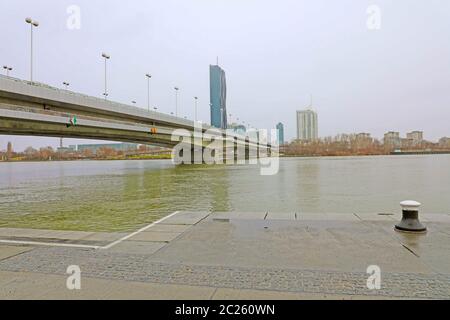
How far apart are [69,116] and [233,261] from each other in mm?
33632

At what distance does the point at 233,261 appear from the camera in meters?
5.93

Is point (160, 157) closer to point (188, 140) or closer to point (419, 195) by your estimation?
point (188, 140)

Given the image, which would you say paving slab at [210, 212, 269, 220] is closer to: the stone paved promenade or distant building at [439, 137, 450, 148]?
the stone paved promenade

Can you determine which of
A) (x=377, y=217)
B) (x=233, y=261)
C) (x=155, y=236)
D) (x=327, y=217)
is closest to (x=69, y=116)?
(x=155, y=236)

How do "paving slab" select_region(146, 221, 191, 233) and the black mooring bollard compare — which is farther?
"paving slab" select_region(146, 221, 191, 233)

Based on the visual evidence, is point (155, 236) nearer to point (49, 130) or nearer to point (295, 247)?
point (295, 247)

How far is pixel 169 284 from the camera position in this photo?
4859 mm

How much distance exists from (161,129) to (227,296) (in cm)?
5065

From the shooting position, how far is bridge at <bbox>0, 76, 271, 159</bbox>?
87.7ft

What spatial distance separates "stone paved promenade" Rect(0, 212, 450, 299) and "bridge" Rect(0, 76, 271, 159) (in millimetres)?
22166

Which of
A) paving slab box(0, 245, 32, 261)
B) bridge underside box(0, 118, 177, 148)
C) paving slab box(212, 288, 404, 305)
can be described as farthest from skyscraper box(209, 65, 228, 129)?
paving slab box(212, 288, 404, 305)

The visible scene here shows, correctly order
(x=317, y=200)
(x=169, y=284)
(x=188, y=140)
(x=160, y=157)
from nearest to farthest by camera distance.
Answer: (x=169, y=284), (x=317, y=200), (x=188, y=140), (x=160, y=157)

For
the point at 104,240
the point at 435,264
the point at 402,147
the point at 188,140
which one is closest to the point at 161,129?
the point at 188,140

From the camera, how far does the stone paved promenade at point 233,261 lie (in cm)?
460
